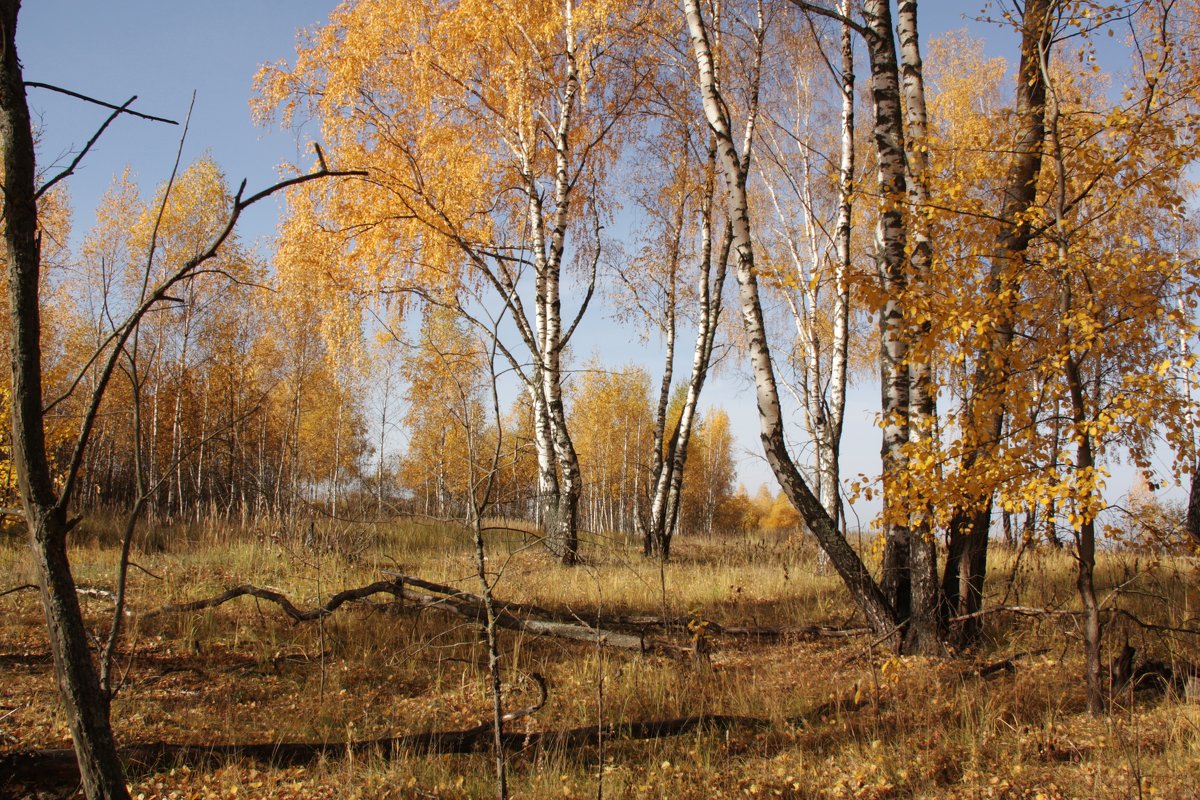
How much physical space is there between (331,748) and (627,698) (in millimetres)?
1741

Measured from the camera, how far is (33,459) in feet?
4.99

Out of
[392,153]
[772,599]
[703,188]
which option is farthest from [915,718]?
[392,153]

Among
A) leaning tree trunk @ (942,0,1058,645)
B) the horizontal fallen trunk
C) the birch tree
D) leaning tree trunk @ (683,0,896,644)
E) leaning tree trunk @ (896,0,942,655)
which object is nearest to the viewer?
the horizontal fallen trunk

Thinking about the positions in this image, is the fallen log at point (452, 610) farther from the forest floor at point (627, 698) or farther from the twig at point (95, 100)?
the twig at point (95, 100)

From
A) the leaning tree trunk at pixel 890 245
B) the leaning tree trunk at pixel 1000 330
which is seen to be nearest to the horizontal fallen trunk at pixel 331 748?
the leaning tree trunk at pixel 890 245

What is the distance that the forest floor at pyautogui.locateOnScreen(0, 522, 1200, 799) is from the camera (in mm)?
3207

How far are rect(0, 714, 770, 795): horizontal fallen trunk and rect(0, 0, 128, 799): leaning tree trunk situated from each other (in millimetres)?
1907

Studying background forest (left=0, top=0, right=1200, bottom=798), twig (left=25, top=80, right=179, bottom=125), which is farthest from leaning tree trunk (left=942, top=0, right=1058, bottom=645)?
twig (left=25, top=80, right=179, bottom=125)

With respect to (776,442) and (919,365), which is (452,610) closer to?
(776,442)

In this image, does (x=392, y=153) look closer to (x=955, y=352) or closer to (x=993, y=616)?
(x=955, y=352)

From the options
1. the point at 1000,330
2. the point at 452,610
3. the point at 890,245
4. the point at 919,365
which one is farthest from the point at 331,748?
the point at 890,245

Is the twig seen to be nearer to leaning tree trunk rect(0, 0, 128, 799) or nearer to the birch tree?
leaning tree trunk rect(0, 0, 128, 799)

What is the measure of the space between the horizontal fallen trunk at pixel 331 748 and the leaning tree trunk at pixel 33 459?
6.26 feet

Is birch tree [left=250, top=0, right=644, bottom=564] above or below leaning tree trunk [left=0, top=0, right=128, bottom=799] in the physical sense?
above
